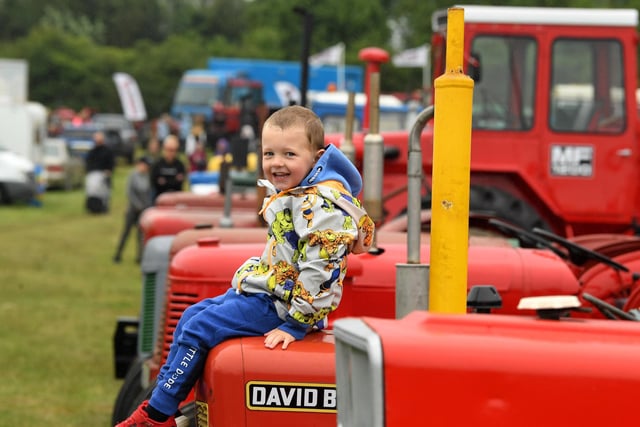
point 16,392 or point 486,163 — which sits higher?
point 486,163

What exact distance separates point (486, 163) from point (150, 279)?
3.55 metres

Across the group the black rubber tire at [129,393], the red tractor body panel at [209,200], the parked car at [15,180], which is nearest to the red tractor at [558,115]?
the red tractor body panel at [209,200]

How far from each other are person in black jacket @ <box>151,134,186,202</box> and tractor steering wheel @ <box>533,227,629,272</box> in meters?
10.7

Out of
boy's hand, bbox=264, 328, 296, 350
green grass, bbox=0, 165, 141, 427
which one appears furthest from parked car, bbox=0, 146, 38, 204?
boy's hand, bbox=264, 328, 296, 350

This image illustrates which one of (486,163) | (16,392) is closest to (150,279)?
(16,392)

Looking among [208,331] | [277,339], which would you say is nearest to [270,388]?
[277,339]

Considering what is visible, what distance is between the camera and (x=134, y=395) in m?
6.41

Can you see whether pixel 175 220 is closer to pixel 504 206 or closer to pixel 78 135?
pixel 504 206

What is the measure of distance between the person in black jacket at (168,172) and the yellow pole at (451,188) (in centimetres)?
1350

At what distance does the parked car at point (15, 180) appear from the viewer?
2783 cm

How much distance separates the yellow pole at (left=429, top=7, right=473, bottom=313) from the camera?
10.9 ft

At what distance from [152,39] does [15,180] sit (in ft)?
277

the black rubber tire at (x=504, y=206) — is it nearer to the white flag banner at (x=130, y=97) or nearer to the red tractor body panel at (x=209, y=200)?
the red tractor body panel at (x=209, y=200)

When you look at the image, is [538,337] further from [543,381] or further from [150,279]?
[150,279]
